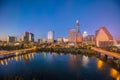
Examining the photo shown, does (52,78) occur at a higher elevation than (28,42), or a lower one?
lower

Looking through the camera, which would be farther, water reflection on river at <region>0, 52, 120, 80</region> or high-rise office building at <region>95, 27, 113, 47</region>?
high-rise office building at <region>95, 27, 113, 47</region>

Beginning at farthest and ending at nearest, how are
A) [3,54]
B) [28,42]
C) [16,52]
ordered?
[28,42] → [16,52] → [3,54]

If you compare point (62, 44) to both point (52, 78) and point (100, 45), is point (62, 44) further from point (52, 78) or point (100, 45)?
point (52, 78)

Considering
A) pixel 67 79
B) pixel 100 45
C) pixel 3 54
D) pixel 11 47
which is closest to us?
pixel 67 79

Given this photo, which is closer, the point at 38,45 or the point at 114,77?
the point at 114,77

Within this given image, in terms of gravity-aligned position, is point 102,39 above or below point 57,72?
above

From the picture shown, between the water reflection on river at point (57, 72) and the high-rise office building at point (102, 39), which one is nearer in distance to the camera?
the water reflection on river at point (57, 72)

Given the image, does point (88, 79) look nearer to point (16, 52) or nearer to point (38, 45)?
point (16, 52)

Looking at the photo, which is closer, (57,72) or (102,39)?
(57,72)

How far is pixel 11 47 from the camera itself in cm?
1505

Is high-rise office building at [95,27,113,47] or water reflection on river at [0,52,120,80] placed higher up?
high-rise office building at [95,27,113,47]

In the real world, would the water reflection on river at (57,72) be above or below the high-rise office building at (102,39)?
below

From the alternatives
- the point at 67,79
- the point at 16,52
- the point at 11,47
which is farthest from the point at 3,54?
the point at 67,79

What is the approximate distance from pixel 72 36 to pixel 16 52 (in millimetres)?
7423
